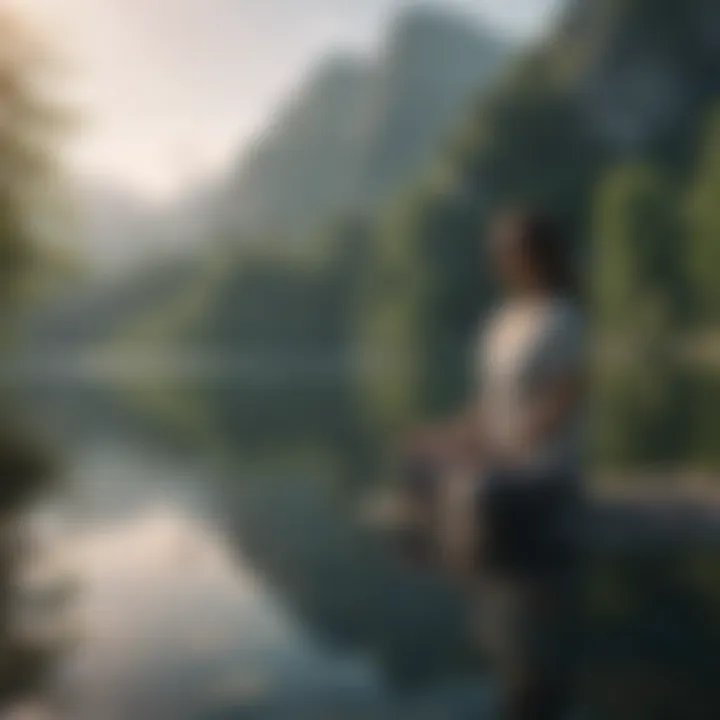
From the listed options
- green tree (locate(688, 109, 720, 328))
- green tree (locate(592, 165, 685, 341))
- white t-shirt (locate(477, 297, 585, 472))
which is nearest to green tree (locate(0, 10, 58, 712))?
white t-shirt (locate(477, 297, 585, 472))

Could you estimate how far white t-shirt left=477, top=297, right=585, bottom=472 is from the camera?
178cm

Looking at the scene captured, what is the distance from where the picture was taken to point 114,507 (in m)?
2.61

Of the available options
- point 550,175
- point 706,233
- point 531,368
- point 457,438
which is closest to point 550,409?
point 531,368

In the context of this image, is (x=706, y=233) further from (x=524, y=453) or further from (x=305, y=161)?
(x=524, y=453)

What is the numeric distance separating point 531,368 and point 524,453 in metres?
0.17

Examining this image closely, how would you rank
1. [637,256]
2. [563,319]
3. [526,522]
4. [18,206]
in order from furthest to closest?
[637,256]
[18,206]
[526,522]
[563,319]

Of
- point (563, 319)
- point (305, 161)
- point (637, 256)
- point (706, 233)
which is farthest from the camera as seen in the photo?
point (706, 233)

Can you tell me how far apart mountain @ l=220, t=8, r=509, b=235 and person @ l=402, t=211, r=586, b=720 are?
901 mm

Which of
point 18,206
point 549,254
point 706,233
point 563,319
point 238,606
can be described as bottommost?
point 238,606

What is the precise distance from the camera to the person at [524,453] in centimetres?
178

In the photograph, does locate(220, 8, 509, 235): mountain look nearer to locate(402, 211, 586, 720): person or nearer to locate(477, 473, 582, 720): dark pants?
locate(402, 211, 586, 720): person

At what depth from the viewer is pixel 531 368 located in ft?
5.86

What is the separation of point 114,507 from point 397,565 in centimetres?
93

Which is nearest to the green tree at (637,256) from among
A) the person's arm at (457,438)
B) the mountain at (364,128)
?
the mountain at (364,128)
